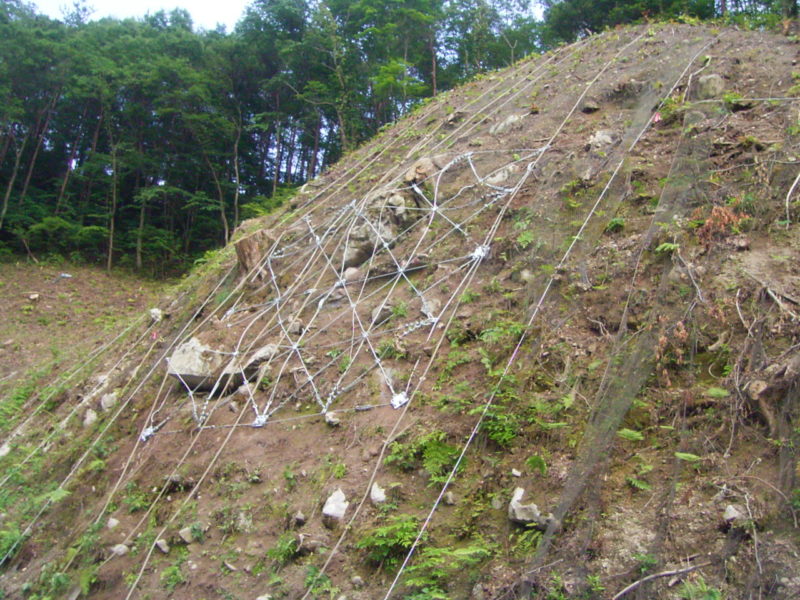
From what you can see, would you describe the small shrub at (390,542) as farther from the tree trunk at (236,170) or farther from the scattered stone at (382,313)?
the tree trunk at (236,170)

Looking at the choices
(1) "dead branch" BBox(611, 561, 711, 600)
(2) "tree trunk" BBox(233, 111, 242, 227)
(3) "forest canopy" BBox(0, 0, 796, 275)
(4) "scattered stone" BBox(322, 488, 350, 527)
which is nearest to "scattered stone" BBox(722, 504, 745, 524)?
(1) "dead branch" BBox(611, 561, 711, 600)

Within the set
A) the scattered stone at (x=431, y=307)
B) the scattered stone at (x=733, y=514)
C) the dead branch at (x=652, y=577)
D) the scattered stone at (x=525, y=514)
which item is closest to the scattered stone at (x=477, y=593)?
the scattered stone at (x=525, y=514)

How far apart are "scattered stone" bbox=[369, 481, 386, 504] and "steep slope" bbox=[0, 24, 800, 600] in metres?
0.02

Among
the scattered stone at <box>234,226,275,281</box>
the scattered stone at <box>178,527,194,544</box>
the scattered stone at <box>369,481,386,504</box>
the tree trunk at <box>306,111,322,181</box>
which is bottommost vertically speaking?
the scattered stone at <box>178,527,194,544</box>

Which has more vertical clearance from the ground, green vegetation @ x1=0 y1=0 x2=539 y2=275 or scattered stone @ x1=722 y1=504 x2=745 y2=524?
green vegetation @ x1=0 y1=0 x2=539 y2=275

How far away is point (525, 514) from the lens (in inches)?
119

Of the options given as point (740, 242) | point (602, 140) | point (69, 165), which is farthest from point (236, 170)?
point (740, 242)

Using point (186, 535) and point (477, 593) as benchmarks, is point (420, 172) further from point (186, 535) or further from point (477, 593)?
point (477, 593)

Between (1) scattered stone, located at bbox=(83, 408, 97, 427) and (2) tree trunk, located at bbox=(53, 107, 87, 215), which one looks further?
(2) tree trunk, located at bbox=(53, 107, 87, 215)

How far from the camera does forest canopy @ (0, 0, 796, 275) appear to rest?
16109 mm

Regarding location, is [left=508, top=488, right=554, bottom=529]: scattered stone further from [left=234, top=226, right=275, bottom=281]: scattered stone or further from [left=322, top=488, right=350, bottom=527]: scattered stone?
[left=234, top=226, right=275, bottom=281]: scattered stone

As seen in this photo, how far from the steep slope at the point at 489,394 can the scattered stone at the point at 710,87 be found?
0.09 feet

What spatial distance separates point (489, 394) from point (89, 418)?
13.9ft

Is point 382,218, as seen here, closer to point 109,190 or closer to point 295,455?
point 295,455
